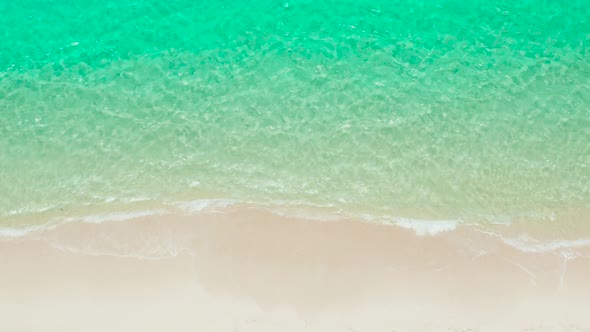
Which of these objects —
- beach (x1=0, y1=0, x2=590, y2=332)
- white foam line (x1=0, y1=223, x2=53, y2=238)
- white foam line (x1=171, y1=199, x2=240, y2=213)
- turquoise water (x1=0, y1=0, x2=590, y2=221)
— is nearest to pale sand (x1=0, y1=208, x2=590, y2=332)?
beach (x1=0, y1=0, x2=590, y2=332)

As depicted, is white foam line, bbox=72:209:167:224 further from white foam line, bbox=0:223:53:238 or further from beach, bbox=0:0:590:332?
white foam line, bbox=0:223:53:238

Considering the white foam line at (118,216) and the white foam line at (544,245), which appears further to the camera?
the white foam line at (118,216)

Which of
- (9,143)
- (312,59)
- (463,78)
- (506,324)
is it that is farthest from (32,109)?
(506,324)

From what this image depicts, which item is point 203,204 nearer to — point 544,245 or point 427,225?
point 427,225

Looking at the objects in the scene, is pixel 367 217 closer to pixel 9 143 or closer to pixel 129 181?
pixel 129 181

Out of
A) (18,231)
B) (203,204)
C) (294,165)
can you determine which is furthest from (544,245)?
(18,231)

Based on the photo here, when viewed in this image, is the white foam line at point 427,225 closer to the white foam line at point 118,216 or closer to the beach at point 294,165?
the beach at point 294,165

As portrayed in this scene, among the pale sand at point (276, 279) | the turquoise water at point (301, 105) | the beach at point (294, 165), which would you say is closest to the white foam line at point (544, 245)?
the beach at point (294, 165)

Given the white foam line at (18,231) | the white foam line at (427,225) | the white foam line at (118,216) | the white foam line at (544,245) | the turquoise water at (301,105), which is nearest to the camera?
the white foam line at (544,245)
